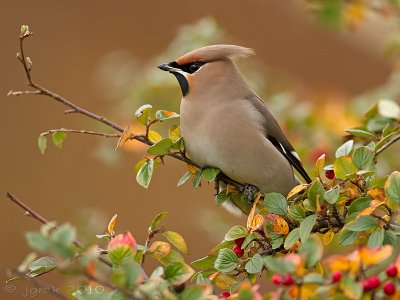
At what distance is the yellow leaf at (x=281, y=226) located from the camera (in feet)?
6.07

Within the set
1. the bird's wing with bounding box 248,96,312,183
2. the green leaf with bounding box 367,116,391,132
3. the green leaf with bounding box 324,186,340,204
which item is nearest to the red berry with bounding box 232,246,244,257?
the green leaf with bounding box 324,186,340,204

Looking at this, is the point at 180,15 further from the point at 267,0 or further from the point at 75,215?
the point at 75,215

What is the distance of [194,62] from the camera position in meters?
2.62

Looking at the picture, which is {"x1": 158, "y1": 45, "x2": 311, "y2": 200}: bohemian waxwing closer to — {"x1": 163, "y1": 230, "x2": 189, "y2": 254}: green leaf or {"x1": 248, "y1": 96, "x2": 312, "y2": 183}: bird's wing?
{"x1": 248, "y1": 96, "x2": 312, "y2": 183}: bird's wing

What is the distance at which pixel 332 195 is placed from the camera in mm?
1727

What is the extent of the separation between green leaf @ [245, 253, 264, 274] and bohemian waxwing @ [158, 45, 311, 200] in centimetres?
68

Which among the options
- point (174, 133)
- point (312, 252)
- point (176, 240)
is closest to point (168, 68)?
point (174, 133)

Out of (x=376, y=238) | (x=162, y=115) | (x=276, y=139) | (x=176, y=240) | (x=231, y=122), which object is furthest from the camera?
(x=276, y=139)

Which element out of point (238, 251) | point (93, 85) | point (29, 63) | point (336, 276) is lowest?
point (93, 85)

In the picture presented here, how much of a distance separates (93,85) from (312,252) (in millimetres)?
4527

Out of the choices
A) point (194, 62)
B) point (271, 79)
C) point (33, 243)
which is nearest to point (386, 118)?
point (194, 62)

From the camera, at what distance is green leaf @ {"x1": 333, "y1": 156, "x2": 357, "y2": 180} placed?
1.78 m

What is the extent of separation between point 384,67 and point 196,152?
4.62 m

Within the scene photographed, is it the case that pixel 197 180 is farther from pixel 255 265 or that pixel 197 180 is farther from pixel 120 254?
pixel 120 254
